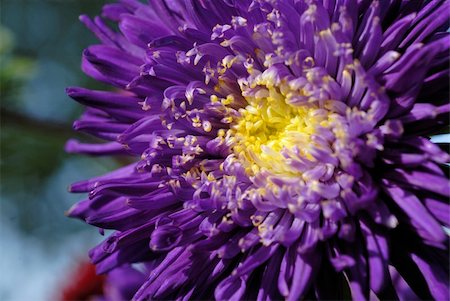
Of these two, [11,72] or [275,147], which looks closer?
[275,147]

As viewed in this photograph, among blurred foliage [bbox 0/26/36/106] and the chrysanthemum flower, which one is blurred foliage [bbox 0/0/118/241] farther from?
the chrysanthemum flower

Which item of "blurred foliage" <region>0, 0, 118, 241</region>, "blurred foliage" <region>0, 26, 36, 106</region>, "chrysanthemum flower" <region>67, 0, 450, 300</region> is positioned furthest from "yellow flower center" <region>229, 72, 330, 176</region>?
"blurred foliage" <region>0, 26, 36, 106</region>

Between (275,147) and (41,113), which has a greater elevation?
(41,113)

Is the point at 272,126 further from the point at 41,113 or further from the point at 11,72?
the point at 41,113

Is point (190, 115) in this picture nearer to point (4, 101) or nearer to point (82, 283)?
point (4, 101)

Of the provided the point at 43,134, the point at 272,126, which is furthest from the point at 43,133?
the point at 272,126

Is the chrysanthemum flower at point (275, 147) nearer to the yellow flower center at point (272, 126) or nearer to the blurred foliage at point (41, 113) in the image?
the yellow flower center at point (272, 126)

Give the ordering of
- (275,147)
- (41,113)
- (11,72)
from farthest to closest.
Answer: (41,113)
(11,72)
(275,147)
